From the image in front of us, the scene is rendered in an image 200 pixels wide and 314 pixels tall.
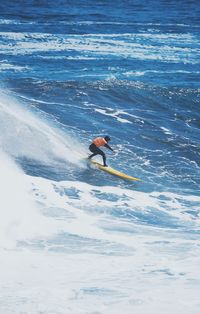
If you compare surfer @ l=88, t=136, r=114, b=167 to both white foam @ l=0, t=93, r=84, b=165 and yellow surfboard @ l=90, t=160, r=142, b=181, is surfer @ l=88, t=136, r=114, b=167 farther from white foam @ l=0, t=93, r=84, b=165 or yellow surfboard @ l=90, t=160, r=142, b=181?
white foam @ l=0, t=93, r=84, b=165

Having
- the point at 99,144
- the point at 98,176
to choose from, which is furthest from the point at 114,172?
the point at 99,144

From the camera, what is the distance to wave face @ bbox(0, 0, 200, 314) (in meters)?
14.8

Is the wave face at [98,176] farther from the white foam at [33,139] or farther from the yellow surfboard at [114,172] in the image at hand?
the yellow surfboard at [114,172]

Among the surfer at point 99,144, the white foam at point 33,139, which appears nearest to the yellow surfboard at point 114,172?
the surfer at point 99,144

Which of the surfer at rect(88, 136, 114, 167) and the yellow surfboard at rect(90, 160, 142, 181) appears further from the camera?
the surfer at rect(88, 136, 114, 167)

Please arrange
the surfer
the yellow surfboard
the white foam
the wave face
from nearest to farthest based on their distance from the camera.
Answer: the wave face, the yellow surfboard, the surfer, the white foam

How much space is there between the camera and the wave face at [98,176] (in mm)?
14820

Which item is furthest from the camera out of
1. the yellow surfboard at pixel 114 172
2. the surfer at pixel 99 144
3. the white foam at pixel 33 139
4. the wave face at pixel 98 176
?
the white foam at pixel 33 139

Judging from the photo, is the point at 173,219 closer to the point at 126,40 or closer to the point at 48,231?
the point at 48,231

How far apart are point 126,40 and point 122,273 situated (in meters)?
35.7

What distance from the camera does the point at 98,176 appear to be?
75.5 feet

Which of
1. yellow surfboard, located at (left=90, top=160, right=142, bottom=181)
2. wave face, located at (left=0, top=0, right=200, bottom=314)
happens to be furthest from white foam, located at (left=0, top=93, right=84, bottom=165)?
yellow surfboard, located at (left=90, top=160, right=142, bottom=181)

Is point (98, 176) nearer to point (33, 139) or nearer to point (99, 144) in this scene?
point (99, 144)

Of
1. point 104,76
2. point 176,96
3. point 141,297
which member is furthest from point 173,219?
point 104,76
